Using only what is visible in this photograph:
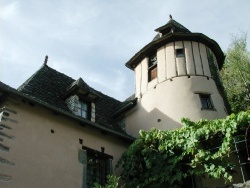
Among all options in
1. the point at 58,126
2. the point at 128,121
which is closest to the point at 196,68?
the point at 128,121

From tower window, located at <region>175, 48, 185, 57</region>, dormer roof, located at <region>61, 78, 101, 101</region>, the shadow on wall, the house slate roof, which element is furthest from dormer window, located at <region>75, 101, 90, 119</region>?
tower window, located at <region>175, 48, 185, 57</region>

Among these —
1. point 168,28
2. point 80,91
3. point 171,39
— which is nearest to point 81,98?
point 80,91

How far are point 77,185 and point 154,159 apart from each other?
257cm

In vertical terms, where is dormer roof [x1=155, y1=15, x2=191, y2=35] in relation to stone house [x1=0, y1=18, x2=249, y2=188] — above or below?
above

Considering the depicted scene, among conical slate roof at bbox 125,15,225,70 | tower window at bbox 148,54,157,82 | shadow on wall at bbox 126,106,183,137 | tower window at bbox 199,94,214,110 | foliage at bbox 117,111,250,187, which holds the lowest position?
foliage at bbox 117,111,250,187

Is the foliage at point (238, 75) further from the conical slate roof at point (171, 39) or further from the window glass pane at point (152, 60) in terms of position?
the window glass pane at point (152, 60)

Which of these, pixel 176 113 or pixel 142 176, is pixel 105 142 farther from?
pixel 176 113

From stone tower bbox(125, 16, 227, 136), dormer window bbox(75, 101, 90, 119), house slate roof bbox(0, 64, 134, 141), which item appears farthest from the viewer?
stone tower bbox(125, 16, 227, 136)

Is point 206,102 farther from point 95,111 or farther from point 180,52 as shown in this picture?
point 95,111

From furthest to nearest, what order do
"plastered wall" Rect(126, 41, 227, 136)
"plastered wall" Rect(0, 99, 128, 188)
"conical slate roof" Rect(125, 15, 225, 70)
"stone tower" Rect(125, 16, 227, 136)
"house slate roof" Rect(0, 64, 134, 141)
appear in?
"conical slate roof" Rect(125, 15, 225, 70), "stone tower" Rect(125, 16, 227, 136), "plastered wall" Rect(126, 41, 227, 136), "house slate roof" Rect(0, 64, 134, 141), "plastered wall" Rect(0, 99, 128, 188)

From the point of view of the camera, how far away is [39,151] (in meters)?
10.2

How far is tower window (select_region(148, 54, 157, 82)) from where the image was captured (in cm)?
1559

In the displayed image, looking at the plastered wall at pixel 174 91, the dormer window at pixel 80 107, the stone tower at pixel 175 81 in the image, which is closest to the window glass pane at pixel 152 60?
the stone tower at pixel 175 81

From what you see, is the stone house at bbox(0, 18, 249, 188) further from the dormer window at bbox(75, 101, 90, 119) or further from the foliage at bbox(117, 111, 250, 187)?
the foliage at bbox(117, 111, 250, 187)
